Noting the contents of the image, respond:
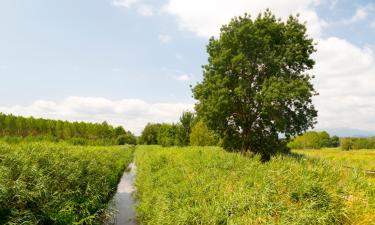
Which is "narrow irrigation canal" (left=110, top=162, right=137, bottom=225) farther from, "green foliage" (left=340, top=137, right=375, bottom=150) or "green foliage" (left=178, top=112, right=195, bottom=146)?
"green foliage" (left=340, top=137, right=375, bottom=150)

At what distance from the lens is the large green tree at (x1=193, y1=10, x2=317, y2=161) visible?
30.0 m

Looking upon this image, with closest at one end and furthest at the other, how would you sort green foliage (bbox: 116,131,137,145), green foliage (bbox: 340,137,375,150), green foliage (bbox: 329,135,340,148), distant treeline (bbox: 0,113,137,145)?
distant treeline (bbox: 0,113,137,145)
green foliage (bbox: 340,137,375,150)
green foliage (bbox: 116,131,137,145)
green foliage (bbox: 329,135,340,148)

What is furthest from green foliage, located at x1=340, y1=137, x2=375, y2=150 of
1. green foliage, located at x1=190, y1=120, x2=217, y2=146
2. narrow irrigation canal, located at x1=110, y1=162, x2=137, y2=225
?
narrow irrigation canal, located at x1=110, y1=162, x2=137, y2=225

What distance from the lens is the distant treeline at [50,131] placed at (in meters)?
68.8

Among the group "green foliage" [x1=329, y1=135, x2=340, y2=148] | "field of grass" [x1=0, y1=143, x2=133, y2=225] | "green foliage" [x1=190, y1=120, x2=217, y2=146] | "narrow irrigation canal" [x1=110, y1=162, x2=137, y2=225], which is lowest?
"narrow irrigation canal" [x1=110, y1=162, x2=137, y2=225]

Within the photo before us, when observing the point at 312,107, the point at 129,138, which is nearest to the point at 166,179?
the point at 312,107

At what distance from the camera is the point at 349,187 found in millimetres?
10820

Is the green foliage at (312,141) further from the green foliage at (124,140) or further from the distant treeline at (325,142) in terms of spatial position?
the green foliage at (124,140)

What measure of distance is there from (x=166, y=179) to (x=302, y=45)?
20709 millimetres

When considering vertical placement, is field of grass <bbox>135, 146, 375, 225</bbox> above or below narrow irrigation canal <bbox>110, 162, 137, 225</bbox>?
A: above

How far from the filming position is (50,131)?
82.6m

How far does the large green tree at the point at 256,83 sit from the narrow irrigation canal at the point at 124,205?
10008mm

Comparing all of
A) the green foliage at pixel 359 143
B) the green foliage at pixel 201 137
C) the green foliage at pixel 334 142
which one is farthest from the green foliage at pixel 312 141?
the green foliage at pixel 201 137

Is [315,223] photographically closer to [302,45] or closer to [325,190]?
[325,190]
